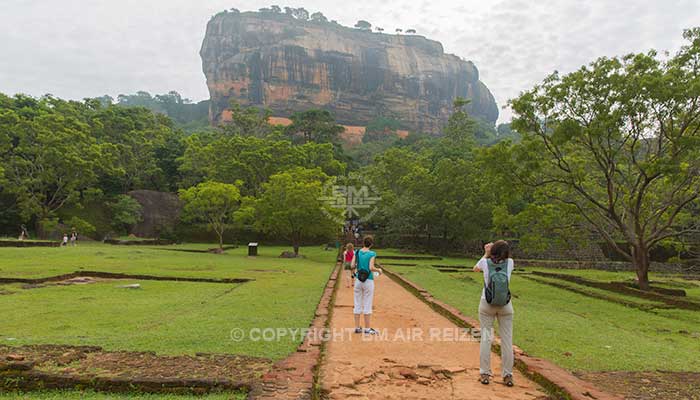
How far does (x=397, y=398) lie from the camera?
4.02 meters

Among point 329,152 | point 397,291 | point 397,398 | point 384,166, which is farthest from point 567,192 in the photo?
point 329,152

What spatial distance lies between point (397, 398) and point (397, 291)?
27.5 feet

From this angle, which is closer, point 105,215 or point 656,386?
point 656,386

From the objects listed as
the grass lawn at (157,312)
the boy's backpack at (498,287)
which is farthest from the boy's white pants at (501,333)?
the grass lawn at (157,312)

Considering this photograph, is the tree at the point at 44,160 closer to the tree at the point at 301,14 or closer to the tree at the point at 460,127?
the tree at the point at 460,127

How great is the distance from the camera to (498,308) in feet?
14.6

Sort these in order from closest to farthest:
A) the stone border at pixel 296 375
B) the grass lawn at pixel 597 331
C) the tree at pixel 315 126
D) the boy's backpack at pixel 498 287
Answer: the stone border at pixel 296 375, the boy's backpack at pixel 498 287, the grass lawn at pixel 597 331, the tree at pixel 315 126

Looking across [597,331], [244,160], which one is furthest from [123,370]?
[244,160]

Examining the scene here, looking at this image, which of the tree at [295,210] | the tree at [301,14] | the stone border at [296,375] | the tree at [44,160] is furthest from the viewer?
the tree at [301,14]

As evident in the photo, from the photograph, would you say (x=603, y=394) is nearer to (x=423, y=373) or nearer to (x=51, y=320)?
(x=423, y=373)

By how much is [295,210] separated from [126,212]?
16913mm

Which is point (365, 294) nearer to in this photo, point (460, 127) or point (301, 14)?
point (460, 127)

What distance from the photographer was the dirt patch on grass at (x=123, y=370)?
3816mm

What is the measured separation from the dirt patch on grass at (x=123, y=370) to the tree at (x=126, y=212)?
103 ft
